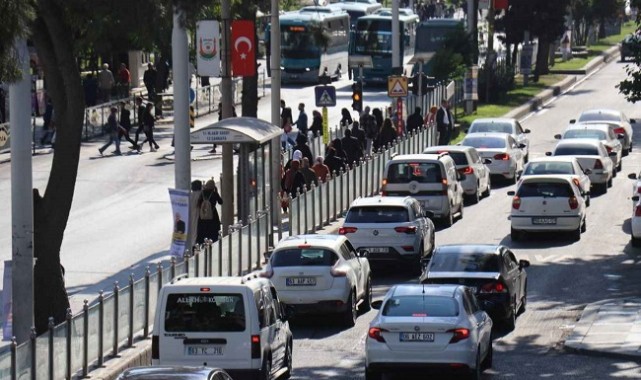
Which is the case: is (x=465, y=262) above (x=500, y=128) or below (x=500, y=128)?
above

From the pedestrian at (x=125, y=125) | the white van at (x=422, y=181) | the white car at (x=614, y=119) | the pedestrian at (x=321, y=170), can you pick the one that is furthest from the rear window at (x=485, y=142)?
the pedestrian at (x=125, y=125)

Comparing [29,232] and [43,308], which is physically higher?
[29,232]

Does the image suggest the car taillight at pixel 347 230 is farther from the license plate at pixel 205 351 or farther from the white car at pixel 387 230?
the license plate at pixel 205 351

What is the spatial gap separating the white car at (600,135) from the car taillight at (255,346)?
29158 millimetres

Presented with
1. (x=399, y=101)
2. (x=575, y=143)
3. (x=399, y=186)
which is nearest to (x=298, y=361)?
(x=399, y=186)

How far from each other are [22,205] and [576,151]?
2707cm

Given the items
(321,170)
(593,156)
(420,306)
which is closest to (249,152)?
(321,170)

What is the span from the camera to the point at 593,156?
44844 mm

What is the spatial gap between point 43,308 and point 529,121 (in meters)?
43.3

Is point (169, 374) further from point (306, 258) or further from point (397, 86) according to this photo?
point (397, 86)

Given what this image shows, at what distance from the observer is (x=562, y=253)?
117 feet

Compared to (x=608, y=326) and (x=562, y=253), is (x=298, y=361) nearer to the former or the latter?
(x=608, y=326)

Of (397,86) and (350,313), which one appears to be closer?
(350,313)

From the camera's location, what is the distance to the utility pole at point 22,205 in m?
20.4
